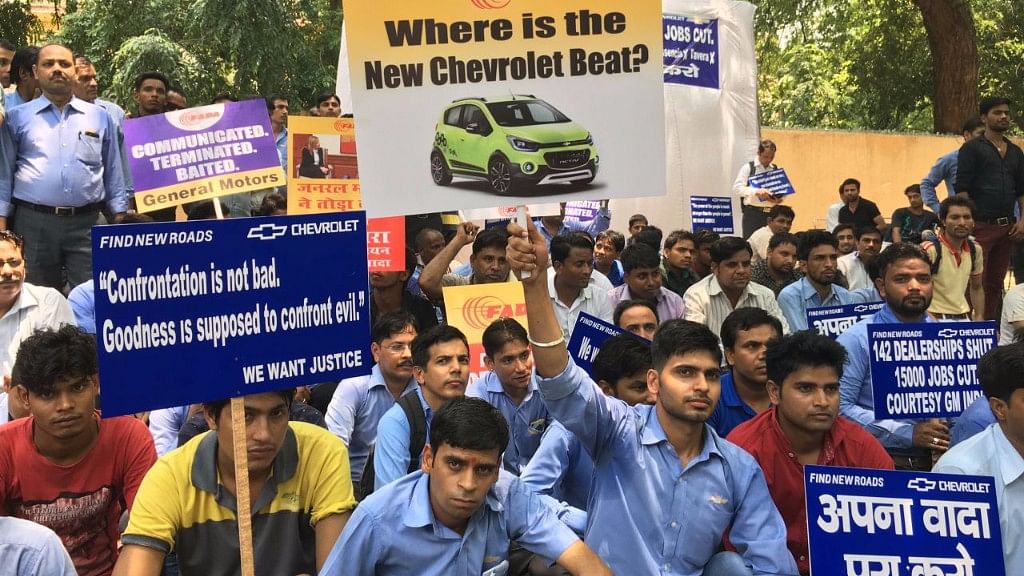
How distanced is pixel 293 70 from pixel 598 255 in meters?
6.62

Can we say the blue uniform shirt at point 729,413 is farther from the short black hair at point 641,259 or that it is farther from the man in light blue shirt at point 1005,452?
the short black hair at point 641,259

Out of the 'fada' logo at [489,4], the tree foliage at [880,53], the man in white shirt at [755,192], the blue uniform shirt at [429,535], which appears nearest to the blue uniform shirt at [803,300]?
the 'fada' logo at [489,4]

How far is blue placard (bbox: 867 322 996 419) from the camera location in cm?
560

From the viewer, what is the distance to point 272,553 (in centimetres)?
407

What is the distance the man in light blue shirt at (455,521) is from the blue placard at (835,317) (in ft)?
11.0

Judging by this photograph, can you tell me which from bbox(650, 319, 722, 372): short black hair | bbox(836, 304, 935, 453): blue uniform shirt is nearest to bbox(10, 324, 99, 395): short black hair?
bbox(650, 319, 722, 372): short black hair

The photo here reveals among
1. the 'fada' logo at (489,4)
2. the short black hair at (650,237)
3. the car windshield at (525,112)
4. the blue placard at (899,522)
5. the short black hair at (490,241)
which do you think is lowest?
the blue placard at (899,522)

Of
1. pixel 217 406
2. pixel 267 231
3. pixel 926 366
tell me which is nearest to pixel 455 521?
pixel 217 406

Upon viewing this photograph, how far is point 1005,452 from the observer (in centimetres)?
437

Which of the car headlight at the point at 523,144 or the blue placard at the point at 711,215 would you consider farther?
the blue placard at the point at 711,215

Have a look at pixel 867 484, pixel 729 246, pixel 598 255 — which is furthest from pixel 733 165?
pixel 867 484

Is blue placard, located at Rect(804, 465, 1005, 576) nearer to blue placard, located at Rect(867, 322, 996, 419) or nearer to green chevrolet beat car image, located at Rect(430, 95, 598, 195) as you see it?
green chevrolet beat car image, located at Rect(430, 95, 598, 195)

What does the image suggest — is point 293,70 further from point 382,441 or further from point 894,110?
point 894,110

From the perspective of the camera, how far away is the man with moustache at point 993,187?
11594 millimetres
